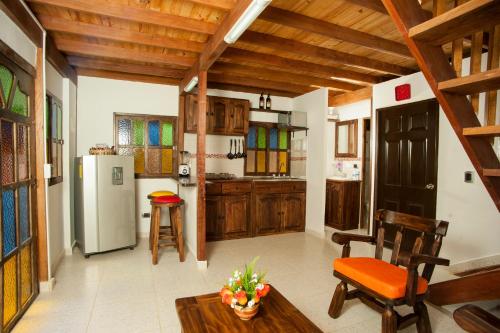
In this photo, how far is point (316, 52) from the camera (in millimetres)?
3271

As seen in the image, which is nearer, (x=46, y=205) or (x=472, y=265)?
(x=46, y=205)

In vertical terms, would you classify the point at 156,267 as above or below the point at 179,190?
below

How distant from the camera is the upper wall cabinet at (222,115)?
14.3 ft

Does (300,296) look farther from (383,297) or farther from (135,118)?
(135,118)

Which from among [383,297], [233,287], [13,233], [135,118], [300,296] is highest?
[135,118]

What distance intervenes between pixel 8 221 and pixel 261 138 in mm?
3865

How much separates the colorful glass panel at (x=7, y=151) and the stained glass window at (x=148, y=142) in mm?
2199

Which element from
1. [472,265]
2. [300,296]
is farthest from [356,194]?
[300,296]

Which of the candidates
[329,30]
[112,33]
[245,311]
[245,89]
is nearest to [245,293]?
[245,311]

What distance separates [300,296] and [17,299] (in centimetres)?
233

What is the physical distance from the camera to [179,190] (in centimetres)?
445

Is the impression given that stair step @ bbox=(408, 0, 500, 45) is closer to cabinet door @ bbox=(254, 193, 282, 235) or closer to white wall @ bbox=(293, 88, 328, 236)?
white wall @ bbox=(293, 88, 328, 236)

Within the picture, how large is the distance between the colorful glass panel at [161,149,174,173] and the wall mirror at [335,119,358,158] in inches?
132

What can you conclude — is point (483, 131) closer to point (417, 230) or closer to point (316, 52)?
point (417, 230)
